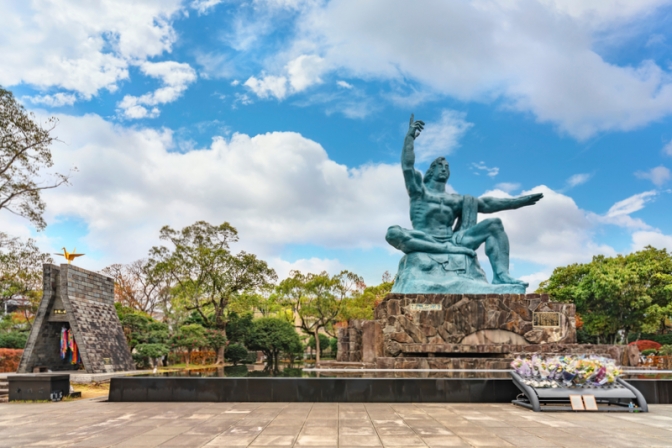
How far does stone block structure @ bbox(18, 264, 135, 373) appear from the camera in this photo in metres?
15.3

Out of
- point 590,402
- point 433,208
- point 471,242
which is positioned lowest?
point 590,402

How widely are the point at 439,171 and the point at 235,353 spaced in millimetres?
18374

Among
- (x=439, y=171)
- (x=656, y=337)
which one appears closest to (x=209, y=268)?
(x=439, y=171)

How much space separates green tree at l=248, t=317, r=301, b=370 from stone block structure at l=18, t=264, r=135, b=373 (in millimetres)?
12195

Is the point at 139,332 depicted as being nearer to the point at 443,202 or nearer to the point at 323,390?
the point at 443,202

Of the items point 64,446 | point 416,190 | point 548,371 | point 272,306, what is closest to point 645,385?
point 548,371

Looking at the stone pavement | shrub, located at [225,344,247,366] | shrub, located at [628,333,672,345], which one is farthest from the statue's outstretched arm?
shrub, located at [628,333,672,345]

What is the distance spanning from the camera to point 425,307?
12438mm

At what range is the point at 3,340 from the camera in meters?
22.9

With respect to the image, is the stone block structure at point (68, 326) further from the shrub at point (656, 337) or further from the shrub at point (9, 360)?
the shrub at point (656, 337)

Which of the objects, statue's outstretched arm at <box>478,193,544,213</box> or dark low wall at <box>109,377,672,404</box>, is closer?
dark low wall at <box>109,377,672,404</box>

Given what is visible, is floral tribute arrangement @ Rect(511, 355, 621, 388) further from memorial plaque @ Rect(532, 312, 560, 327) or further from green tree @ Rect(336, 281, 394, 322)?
green tree @ Rect(336, 281, 394, 322)

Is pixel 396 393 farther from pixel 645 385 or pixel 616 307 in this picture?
pixel 616 307

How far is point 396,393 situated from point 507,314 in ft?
15.7
